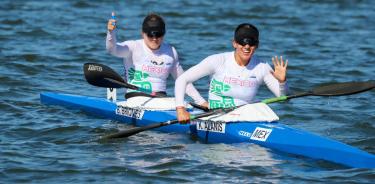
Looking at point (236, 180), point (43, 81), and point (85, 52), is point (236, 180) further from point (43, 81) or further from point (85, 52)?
point (85, 52)

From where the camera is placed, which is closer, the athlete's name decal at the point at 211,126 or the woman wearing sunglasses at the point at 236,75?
the woman wearing sunglasses at the point at 236,75

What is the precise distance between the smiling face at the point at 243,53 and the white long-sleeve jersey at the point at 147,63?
1.67 meters

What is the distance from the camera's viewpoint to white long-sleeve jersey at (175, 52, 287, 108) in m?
10.2

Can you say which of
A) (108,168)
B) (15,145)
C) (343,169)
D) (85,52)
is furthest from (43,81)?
(343,169)

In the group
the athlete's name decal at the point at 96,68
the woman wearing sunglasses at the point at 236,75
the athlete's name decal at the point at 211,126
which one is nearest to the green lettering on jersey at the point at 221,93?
the woman wearing sunglasses at the point at 236,75

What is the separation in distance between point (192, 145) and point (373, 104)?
4.22 metres

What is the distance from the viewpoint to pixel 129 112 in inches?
466

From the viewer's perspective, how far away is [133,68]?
12.0 meters

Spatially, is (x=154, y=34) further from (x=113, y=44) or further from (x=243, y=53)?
(x=243, y=53)

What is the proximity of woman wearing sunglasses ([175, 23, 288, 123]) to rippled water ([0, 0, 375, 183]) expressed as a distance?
1.85 feet

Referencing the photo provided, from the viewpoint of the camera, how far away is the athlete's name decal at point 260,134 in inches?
397

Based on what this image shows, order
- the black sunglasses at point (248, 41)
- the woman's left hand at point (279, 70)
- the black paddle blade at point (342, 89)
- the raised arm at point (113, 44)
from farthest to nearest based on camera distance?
1. the raised arm at point (113, 44)
2. the black paddle blade at point (342, 89)
3. the black sunglasses at point (248, 41)
4. the woman's left hand at point (279, 70)

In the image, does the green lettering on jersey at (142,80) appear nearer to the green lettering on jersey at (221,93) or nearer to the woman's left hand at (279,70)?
the green lettering on jersey at (221,93)

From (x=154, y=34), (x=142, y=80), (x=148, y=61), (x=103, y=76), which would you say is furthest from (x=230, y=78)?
(x=103, y=76)
